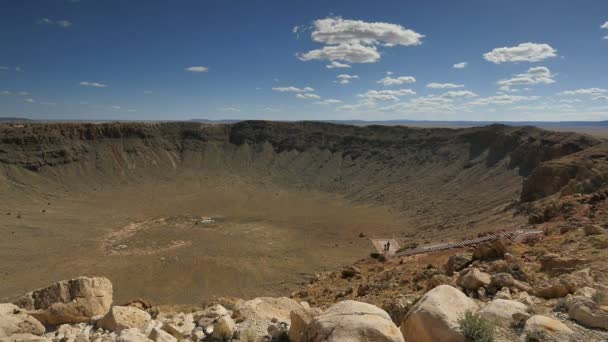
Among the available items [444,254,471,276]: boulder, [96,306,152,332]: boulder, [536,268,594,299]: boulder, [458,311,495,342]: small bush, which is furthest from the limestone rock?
[444,254,471,276]: boulder

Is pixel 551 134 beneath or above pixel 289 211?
above

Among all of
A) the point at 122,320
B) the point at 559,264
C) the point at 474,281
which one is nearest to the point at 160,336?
the point at 122,320

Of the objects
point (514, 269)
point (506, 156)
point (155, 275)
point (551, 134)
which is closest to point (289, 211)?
point (155, 275)

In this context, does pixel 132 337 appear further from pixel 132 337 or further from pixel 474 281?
pixel 474 281

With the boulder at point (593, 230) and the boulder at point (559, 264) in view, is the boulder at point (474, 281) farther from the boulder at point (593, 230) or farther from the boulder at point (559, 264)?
the boulder at point (593, 230)

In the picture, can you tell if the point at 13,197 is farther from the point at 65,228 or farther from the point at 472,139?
the point at 472,139

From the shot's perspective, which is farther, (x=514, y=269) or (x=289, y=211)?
(x=289, y=211)
